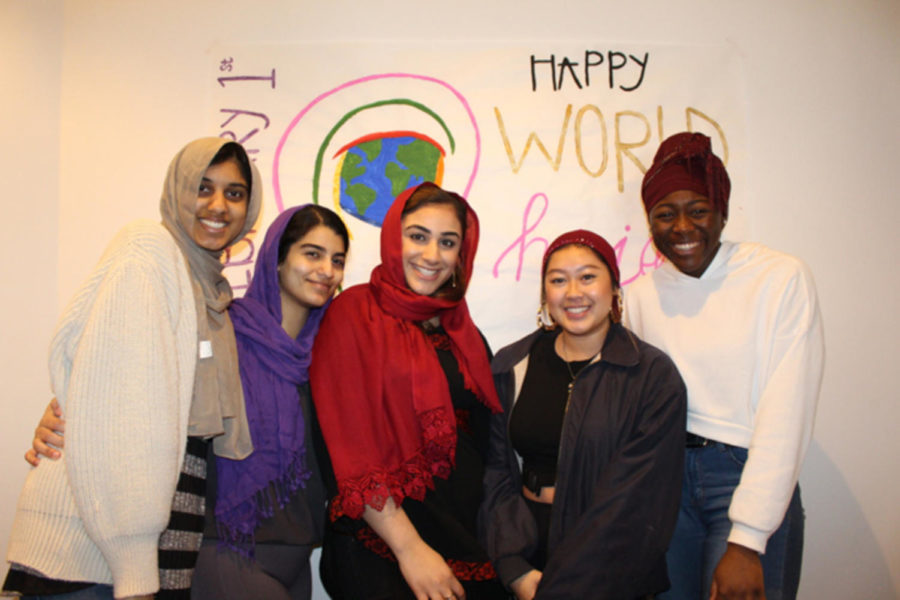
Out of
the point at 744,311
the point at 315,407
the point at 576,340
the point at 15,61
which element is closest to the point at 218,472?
the point at 315,407

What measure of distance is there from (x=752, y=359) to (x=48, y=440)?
5.72 feet

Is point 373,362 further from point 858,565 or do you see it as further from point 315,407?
point 858,565

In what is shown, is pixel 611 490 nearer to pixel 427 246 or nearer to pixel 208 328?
pixel 427 246

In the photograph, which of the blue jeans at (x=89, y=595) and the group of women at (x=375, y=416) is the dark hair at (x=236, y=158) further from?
the blue jeans at (x=89, y=595)

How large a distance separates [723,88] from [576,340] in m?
1.38

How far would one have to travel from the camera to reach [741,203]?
2.12 meters

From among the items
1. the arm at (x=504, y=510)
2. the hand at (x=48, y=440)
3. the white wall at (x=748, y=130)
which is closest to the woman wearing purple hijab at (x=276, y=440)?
the hand at (x=48, y=440)

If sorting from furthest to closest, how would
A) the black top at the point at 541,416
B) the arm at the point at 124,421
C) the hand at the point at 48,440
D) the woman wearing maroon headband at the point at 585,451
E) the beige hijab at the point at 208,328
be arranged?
the black top at the point at 541,416 → the woman wearing maroon headband at the point at 585,451 → the beige hijab at the point at 208,328 → the hand at the point at 48,440 → the arm at the point at 124,421

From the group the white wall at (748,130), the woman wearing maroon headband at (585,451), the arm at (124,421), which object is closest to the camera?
the arm at (124,421)

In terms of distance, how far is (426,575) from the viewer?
126 cm

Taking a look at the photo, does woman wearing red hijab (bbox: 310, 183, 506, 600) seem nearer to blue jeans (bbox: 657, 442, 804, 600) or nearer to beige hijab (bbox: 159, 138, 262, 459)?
beige hijab (bbox: 159, 138, 262, 459)

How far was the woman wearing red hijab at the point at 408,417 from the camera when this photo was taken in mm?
1278

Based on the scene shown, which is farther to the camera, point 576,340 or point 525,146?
point 525,146

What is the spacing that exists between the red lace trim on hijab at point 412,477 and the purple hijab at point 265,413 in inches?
6.7
